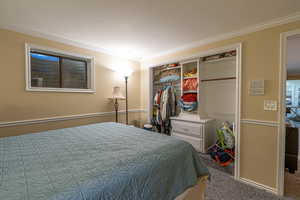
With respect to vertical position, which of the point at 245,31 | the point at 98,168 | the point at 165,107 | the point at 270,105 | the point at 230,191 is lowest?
the point at 230,191

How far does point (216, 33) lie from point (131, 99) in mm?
2280

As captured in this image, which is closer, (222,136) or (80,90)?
(222,136)

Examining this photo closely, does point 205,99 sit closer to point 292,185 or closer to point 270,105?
point 270,105

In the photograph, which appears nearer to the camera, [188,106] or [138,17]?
[138,17]

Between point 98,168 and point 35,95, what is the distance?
1.94 meters

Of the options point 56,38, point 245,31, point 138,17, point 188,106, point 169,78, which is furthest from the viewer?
point 169,78

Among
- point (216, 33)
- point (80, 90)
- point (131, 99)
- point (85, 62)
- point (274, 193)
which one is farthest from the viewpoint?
point (131, 99)

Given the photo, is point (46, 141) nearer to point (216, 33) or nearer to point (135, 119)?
point (135, 119)

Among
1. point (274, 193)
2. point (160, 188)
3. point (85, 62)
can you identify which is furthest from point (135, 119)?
point (274, 193)

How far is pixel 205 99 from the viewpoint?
2.93 metres

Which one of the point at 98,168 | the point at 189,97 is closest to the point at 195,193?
the point at 98,168

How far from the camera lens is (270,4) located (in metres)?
1.41

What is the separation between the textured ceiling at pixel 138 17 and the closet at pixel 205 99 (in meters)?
0.74

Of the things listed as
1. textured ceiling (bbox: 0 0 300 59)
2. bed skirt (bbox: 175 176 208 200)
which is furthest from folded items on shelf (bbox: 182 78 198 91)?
bed skirt (bbox: 175 176 208 200)
